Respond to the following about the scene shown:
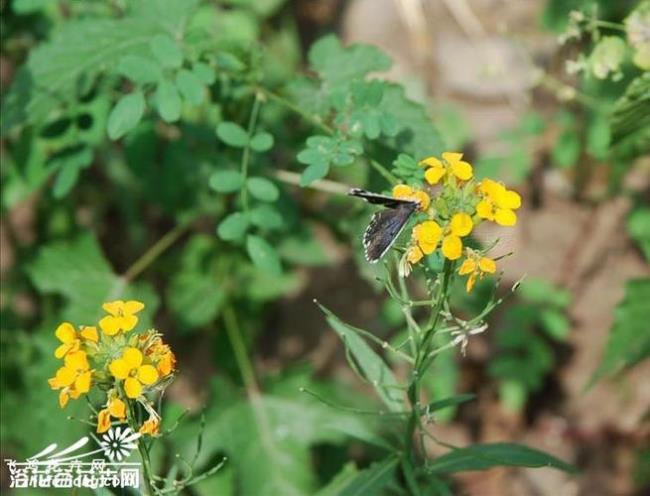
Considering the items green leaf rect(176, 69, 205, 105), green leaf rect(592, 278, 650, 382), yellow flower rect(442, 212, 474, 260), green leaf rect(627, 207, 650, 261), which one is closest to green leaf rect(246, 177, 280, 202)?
green leaf rect(176, 69, 205, 105)

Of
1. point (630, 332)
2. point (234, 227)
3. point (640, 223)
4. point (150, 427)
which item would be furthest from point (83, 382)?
point (640, 223)

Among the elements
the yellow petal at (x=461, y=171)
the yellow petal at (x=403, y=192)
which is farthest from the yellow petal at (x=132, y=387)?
the yellow petal at (x=461, y=171)

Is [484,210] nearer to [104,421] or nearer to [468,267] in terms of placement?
[468,267]

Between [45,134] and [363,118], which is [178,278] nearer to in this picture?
[45,134]

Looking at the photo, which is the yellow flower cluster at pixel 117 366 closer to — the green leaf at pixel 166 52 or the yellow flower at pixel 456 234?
the yellow flower at pixel 456 234

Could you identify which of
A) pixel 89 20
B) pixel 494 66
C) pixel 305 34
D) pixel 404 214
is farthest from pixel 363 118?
pixel 305 34

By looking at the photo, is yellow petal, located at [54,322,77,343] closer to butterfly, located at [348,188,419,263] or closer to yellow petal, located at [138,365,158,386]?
yellow petal, located at [138,365,158,386]
